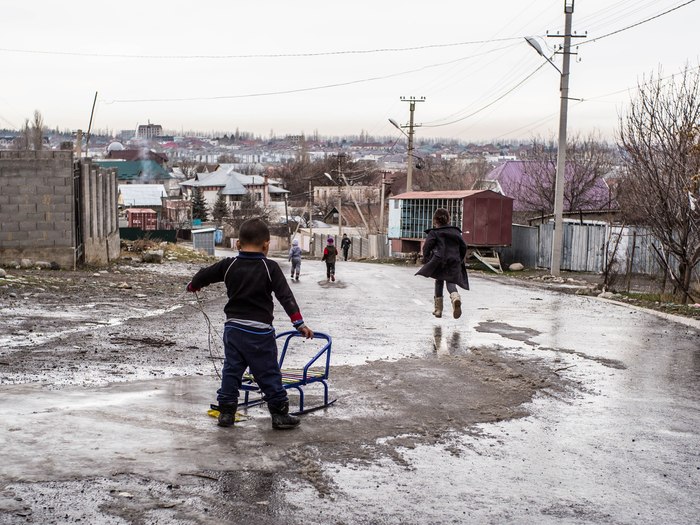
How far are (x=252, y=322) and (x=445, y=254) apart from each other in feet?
24.5

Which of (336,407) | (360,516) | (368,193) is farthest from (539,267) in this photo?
(368,193)

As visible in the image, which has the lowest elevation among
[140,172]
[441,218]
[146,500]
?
[146,500]

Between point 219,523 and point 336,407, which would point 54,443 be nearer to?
point 219,523

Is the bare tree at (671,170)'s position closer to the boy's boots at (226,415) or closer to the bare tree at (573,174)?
the boy's boots at (226,415)

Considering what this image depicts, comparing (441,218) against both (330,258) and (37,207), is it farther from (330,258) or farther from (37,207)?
(37,207)

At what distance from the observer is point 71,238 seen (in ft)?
71.2

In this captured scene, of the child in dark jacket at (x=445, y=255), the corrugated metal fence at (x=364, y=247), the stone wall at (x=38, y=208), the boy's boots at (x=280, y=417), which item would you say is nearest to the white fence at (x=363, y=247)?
the corrugated metal fence at (x=364, y=247)

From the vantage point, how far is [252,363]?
6645mm

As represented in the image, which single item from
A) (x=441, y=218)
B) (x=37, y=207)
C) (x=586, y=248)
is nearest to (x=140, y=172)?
(x=586, y=248)

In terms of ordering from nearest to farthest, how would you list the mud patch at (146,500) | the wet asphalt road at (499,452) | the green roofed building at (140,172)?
the mud patch at (146,500), the wet asphalt road at (499,452), the green roofed building at (140,172)

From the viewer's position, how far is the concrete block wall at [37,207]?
826 inches

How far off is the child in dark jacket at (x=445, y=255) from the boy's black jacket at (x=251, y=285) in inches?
278

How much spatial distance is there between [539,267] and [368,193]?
260ft

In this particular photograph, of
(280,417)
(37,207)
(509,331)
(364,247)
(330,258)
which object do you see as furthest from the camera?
(364,247)
